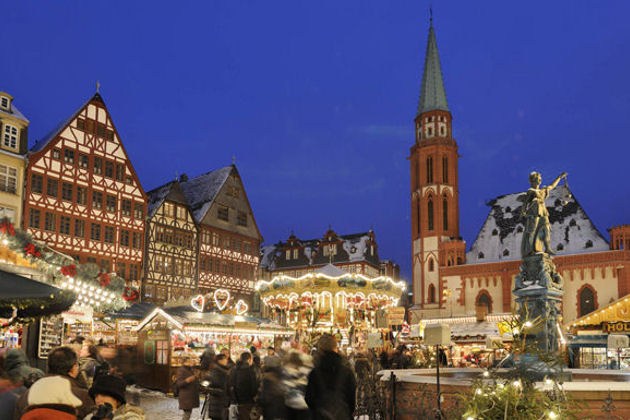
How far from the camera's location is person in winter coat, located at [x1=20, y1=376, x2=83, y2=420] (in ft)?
13.2

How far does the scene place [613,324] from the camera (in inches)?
984

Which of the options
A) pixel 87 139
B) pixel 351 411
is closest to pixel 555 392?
pixel 351 411

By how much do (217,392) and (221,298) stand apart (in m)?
14.4

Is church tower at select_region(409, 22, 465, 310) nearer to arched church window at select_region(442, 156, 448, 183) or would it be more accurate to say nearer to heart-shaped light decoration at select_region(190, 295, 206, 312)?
arched church window at select_region(442, 156, 448, 183)

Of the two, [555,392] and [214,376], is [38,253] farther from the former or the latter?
[555,392]

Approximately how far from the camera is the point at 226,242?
43.6m

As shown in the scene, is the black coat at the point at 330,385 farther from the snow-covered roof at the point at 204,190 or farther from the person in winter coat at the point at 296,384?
the snow-covered roof at the point at 204,190

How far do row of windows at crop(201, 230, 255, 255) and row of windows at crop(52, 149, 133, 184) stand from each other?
7.61 metres

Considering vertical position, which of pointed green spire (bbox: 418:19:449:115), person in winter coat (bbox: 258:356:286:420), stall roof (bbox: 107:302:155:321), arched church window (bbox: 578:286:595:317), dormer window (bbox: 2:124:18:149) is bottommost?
person in winter coat (bbox: 258:356:286:420)

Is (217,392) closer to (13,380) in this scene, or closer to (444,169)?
(13,380)

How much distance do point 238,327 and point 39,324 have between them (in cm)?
824

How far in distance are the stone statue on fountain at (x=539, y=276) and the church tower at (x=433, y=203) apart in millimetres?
35809

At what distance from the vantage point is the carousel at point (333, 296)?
22609 millimetres

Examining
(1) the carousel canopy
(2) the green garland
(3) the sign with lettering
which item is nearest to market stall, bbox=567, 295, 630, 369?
(3) the sign with lettering
